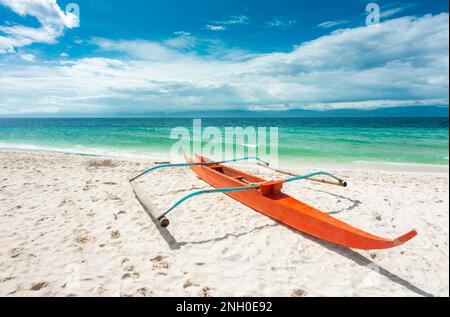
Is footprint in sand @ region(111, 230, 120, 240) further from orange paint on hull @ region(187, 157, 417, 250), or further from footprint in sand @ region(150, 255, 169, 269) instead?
orange paint on hull @ region(187, 157, 417, 250)

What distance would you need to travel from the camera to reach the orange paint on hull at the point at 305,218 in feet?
7.72

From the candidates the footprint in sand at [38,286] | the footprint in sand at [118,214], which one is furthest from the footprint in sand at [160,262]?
the footprint in sand at [118,214]

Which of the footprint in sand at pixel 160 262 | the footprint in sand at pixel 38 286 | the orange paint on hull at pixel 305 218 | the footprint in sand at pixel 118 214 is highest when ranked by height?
the orange paint on hull at pixel 305 218

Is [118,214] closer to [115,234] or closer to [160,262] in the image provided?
[115,234]

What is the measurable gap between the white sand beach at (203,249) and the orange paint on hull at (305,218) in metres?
0.16

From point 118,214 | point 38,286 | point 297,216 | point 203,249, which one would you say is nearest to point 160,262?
point 203,249

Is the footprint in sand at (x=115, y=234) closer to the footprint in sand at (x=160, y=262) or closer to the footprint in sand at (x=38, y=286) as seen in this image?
the footprint in sand at (x=160, y=262)

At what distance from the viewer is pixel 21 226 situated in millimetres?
3285

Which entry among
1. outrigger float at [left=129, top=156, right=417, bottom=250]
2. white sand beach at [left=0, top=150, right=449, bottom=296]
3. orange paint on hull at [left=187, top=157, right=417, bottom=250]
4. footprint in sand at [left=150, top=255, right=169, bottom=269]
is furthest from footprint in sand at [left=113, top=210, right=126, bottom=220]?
orange paint on hull at [left=187, top=157, right=417, bottom=250]

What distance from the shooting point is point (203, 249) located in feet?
9.39

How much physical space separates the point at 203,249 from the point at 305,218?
51.1 inches

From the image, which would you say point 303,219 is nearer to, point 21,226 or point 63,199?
point 21,226
